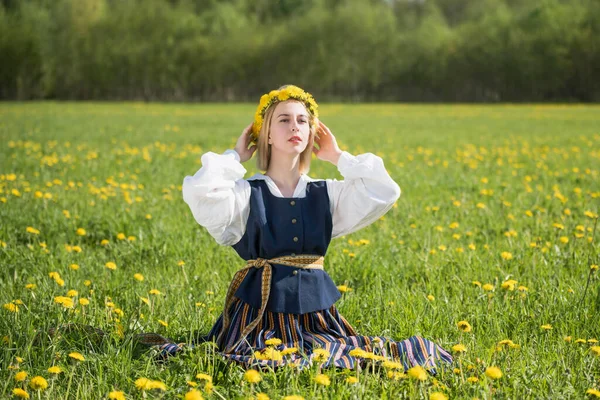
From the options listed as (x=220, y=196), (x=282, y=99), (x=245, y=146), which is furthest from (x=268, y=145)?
(x=220, y=196)

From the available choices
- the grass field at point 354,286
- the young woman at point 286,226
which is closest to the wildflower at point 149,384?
the grass field at point 354,286

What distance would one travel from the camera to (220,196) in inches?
100

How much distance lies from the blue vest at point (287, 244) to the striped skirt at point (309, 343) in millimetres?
69

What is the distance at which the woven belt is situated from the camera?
258cm

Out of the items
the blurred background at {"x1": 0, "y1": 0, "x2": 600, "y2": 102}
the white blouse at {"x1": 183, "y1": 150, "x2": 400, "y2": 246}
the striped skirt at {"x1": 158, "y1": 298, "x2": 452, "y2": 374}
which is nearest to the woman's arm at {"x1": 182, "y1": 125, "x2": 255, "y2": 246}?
the white blouse at {"x1": 183, "y1": 150, "x2": 400, "y2": 246}

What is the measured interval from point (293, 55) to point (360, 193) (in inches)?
2305

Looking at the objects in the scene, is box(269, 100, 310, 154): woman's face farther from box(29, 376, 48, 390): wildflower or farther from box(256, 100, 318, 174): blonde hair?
box(29, 376, 48, 390): wildflower

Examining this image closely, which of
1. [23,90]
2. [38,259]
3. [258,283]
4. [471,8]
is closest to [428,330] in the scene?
[258,283]

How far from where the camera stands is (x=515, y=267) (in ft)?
12.2

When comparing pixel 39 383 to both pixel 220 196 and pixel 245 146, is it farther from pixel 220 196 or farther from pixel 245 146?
pixel 245 146

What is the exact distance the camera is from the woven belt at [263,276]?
8.48 ft

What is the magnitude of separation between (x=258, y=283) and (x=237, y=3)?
73909 mm

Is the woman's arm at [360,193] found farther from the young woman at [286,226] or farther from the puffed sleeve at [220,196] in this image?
the puffed sleeve at [220,196]

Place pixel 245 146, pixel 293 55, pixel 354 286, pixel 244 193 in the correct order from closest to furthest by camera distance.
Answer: pixel 244 193 → pixel 245 146 → pixel 354 286 → pixel 293 55
